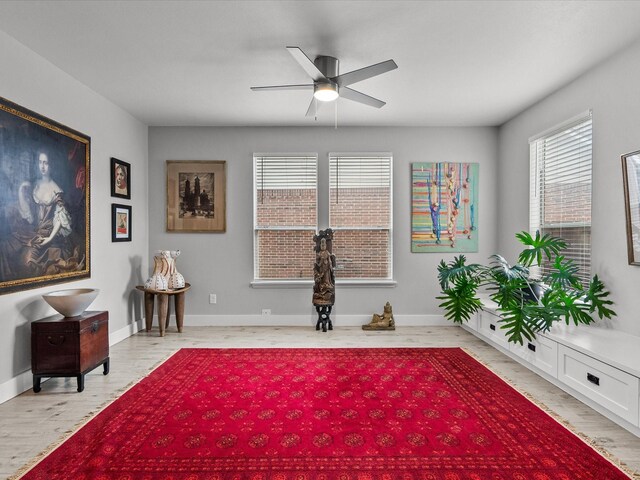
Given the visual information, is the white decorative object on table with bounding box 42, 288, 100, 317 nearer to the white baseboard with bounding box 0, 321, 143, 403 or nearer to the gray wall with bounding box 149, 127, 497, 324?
the white baseboard with bounding box 0, 321, 143, 403

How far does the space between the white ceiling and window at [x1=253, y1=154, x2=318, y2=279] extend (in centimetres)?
107

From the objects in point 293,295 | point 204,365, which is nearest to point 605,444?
point 204,365

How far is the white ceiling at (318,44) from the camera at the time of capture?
7.89ft

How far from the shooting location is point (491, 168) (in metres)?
5.05

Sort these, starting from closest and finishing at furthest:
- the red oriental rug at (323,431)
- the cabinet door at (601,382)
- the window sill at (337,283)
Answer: the red oriental rug at (323,431) → the cabinet door at (601,382) → the window sill at (337,283)

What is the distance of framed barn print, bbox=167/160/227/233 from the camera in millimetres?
5008

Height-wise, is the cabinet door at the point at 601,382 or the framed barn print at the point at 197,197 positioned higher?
the framed barn print at the point at 197,197

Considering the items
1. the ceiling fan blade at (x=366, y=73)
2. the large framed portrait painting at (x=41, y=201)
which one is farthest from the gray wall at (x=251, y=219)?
the ceiling fan blade at (x=366, y=73)

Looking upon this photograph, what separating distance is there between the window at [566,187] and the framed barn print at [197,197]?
3869 mm

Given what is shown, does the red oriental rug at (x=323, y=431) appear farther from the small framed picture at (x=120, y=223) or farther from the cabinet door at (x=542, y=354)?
the small framed picture at (x=120, y=223)

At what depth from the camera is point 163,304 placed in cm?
445

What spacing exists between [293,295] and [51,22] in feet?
12.1

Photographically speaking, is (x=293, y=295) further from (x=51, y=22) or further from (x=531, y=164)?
(x=51, y=22)

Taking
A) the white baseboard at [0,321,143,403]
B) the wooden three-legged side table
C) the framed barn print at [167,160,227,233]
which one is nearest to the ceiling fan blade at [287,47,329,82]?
the framed barn print at [167,160,227,233]
